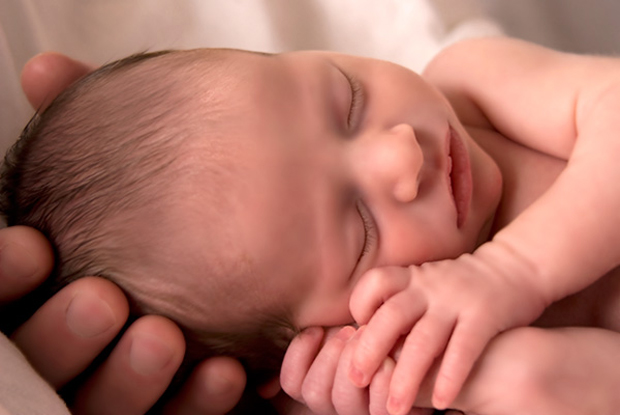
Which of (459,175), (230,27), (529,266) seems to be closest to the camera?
(529,266)

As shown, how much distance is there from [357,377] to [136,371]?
306mm

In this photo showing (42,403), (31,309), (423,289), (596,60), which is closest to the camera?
(42,403)

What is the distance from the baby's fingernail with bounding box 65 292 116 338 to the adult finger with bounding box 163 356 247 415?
0.62ft

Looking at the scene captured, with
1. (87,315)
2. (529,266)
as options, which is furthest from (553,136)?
(87,315)

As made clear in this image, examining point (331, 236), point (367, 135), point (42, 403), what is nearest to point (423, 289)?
point (331, 236)

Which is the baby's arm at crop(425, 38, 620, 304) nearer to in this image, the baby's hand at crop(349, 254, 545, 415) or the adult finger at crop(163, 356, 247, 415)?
the baby's hand at crop(349, 254, 545, 415)

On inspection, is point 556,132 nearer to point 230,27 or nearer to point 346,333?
point 346,333

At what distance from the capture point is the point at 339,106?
40.8 inches

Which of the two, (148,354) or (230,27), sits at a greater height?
(230,27)

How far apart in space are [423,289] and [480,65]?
628mm

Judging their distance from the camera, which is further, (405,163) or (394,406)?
(405,163)

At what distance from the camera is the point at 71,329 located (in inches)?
34.0

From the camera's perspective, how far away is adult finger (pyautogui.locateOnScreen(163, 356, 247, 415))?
98 cm

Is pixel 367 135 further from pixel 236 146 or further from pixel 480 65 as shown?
pixel 480 65
